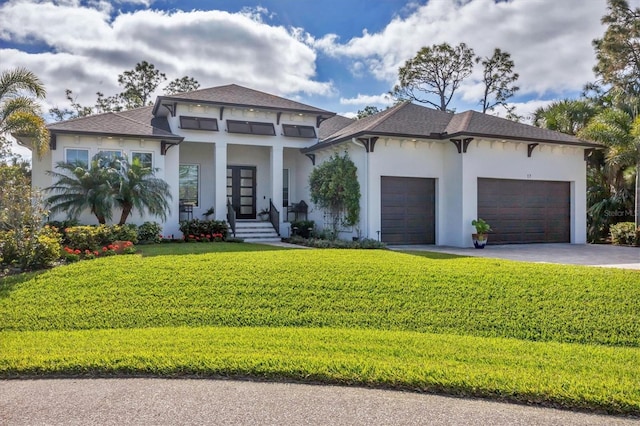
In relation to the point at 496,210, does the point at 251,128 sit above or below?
above

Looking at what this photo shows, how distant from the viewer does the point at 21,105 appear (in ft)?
39.3

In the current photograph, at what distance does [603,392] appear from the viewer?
4102 mm

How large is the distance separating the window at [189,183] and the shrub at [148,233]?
126 inches

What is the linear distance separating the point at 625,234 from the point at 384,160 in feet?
31.8

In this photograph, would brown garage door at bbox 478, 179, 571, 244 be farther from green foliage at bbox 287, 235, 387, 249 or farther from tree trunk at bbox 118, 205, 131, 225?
tree trunk at bbox 118, 205, 131, 225

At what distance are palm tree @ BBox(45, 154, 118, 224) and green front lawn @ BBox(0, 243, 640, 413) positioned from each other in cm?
447

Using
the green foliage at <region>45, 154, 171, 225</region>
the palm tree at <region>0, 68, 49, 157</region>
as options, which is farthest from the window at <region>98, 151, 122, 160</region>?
the palm tree at <region>0, 68, 49, 157</region>

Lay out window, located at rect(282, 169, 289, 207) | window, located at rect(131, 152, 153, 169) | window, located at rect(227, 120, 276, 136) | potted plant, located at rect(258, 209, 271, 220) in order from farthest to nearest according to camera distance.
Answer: window, located at rect(282, 169, 289, 207)
potted plant, located at rect(258, 209, 271, 220)
window, located at rect(227, 120, 276, 136)
window, located at rect(131, 152, 153, 169)

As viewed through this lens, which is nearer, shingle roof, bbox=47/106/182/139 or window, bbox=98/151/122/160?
window, bbox=98/151/122/160

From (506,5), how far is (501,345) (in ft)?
44.3

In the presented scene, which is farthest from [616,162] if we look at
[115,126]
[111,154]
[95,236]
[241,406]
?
[115,126]

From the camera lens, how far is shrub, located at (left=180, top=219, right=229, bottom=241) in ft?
50.4

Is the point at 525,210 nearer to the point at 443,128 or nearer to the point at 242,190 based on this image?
the point at 443,128

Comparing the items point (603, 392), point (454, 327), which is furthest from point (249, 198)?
point (603, 392)
